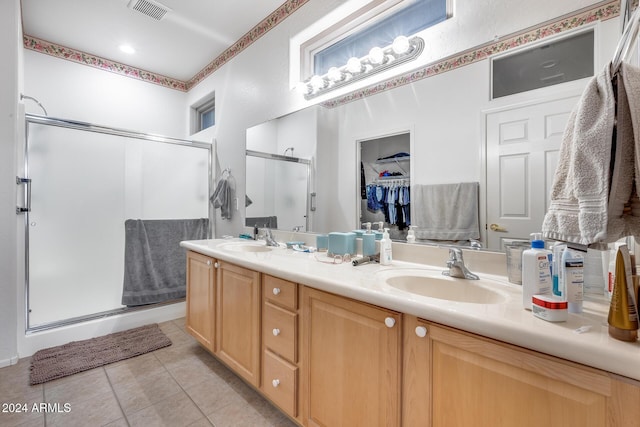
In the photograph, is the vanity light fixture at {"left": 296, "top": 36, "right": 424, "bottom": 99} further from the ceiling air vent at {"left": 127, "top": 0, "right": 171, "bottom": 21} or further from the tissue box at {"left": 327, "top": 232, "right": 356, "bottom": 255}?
the ceiling air vent at {"left": 127, "top": 0, "right": 171, "bottom": 21}

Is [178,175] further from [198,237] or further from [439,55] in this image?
[439,55]

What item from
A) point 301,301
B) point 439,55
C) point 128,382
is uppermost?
point 439,55

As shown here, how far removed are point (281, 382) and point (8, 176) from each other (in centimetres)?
218

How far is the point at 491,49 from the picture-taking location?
1.25 meters

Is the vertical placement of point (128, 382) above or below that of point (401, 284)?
below

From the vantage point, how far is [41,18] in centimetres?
239

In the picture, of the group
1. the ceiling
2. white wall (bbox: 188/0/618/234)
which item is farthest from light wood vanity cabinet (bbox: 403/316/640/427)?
the ceiling

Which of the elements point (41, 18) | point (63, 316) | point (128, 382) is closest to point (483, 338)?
point (128, 382)

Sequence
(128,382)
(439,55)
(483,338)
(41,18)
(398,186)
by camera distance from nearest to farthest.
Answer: (483,338) → (439,55) → (398,186) → (128,382) → (41,18)

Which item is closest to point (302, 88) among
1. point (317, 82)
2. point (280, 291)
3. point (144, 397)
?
point (317, 82)

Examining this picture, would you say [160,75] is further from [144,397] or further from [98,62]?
[144,397]

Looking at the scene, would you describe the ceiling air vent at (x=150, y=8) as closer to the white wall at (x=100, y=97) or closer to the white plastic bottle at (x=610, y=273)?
the white wall at (x=100, y=97)

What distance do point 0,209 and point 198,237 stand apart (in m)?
1.38

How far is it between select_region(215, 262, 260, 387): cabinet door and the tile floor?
0.18 meters
